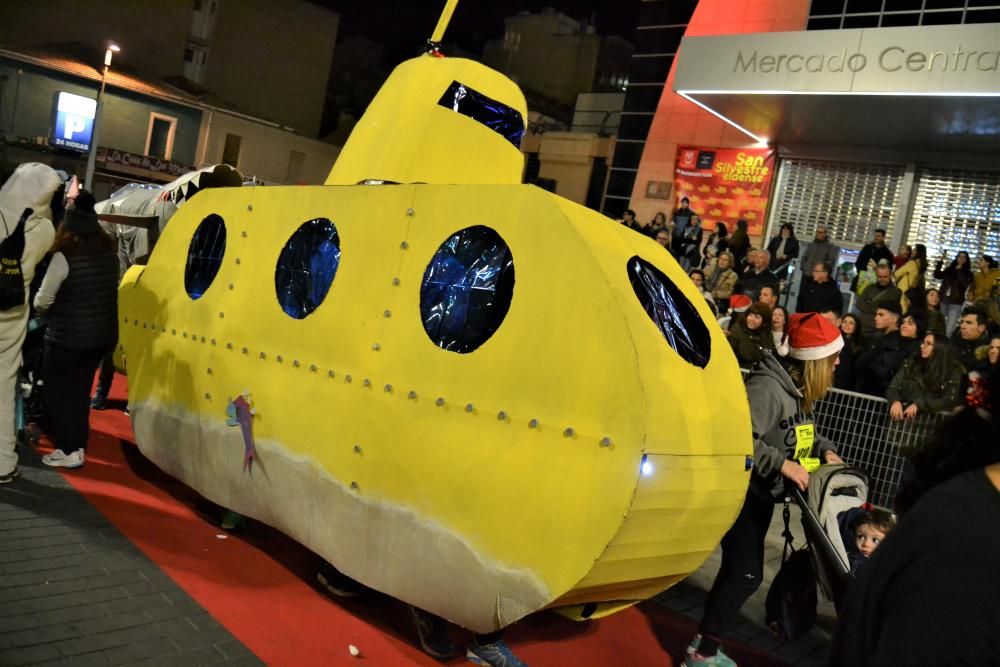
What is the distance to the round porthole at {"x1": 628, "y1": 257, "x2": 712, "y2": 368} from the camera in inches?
145

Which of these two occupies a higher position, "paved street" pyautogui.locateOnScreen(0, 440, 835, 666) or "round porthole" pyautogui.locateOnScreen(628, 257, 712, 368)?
"round porthole" pyautogui.locateOnScreen(628, 257, 712, 368)

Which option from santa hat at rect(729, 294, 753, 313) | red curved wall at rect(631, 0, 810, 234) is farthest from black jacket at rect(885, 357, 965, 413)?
red curved wall at rect(631, 0, 810, 234)

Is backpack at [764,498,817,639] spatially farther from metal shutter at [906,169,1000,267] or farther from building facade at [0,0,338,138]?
building facade at [0,0,338,138]

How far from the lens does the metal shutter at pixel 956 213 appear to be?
1528cm

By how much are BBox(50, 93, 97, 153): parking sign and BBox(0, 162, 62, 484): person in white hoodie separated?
2408cm

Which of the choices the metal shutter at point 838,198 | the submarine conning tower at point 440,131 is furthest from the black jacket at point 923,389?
the metal shutter at point 838,198

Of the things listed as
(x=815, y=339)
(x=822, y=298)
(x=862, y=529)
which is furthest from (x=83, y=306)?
(x=822, y=298)

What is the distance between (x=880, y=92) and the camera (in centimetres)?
1262

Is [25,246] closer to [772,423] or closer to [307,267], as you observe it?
[307,267]

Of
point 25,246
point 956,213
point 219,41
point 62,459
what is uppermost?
point 219,41

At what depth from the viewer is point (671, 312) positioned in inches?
151

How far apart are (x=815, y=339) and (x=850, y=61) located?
10.3 metres

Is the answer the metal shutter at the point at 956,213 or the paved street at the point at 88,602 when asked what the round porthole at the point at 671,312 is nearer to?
the paved street at the point at 88,602

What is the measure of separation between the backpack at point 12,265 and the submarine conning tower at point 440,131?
198cm
